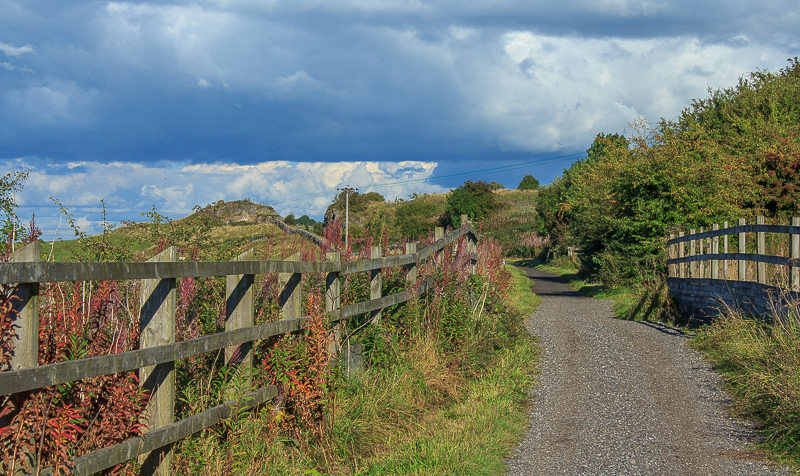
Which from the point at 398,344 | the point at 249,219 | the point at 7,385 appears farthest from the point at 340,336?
the point at 249,219

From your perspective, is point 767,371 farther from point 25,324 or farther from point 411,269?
point 25,324

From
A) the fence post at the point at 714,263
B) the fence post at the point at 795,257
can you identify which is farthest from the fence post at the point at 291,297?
the fence post at the point at 714,263

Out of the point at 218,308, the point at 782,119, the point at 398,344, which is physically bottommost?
the point at 398,344

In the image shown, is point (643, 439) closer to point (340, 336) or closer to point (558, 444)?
point (558, 444)

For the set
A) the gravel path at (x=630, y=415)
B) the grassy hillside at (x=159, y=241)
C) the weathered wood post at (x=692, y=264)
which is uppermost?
the grassy hillside at (x=159, y=241)

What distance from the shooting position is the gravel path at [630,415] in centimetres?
595

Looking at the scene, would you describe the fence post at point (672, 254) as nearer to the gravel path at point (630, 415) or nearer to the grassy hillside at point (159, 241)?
the gravel path at point (630, 415)

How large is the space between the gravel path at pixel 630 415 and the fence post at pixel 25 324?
13.0ft

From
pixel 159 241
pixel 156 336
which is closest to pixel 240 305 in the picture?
pixel 156 336

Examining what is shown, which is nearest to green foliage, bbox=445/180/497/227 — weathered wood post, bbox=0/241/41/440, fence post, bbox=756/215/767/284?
fence post, bbox=756/215/767/284

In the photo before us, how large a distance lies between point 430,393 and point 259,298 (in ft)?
6.94

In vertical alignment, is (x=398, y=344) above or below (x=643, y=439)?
above

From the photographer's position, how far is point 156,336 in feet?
13.7

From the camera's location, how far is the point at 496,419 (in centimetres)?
711
